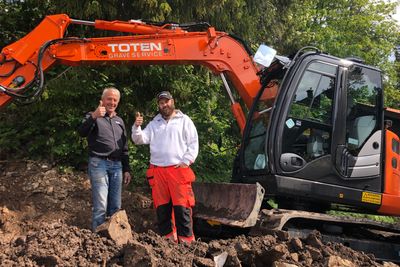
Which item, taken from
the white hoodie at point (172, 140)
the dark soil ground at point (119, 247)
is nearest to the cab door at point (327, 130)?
the dark soil ground at point (119, 247)

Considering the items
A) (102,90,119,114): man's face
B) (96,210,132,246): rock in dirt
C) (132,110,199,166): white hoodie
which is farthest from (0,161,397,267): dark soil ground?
(102,90,119,114): man's face

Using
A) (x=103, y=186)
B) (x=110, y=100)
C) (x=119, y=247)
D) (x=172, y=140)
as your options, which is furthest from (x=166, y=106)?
(x=119, y=247)

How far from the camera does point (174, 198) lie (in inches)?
190

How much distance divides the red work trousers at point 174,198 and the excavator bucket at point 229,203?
49 centimetres

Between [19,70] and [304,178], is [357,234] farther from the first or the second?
[19,70]

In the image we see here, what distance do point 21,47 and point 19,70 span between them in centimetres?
26

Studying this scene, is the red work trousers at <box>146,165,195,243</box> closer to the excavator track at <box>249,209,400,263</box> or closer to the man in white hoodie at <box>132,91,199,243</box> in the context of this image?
the man in white hoodie at <box>132,91,199,243</box>

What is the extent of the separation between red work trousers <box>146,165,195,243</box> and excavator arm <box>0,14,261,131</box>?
4.91 feet

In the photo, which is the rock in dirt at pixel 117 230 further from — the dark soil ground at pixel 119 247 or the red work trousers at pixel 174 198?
the red work trousers at pixel 174 198

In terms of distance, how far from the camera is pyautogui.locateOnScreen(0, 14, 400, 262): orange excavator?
5.16 m

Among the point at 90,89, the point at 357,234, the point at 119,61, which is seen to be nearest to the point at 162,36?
the point at 119,61

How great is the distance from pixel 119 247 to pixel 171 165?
144cm

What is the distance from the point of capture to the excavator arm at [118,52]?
5.15 meters

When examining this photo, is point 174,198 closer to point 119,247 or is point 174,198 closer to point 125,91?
point 119,247
